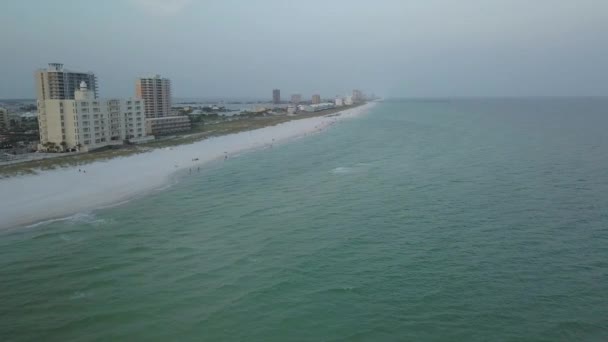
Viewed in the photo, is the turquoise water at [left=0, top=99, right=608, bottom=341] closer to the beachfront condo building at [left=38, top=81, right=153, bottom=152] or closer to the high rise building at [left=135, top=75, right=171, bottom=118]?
the beachfront condo building at [left=38, top=81, right=153, bottom=152]

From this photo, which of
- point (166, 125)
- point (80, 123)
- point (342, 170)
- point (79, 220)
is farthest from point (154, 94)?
point (79, 220)

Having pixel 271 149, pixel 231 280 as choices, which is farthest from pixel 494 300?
pixel 271 149

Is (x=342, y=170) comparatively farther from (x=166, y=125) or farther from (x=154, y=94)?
(x=154, y=94)

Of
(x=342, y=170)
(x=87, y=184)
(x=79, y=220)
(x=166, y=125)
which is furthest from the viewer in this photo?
(x=166, y=125)

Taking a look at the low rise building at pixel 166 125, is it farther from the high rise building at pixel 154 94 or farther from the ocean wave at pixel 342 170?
the ocean wave at pixel 342 170

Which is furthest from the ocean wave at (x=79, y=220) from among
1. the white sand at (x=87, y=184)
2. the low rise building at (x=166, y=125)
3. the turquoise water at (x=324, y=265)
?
the low rise building at (x=166, y=125)

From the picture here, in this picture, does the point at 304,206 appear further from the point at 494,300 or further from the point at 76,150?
the point at 76,150
